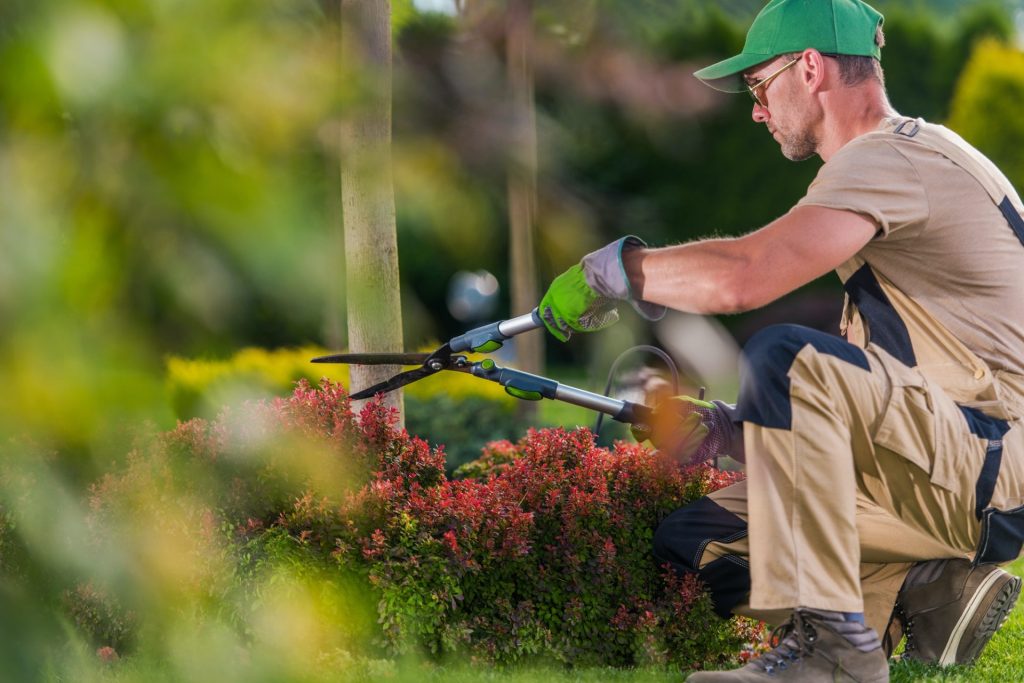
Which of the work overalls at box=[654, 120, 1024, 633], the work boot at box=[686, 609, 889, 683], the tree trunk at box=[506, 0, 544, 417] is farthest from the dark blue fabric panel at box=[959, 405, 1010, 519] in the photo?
the tree trunk at box=[506, 0, 544, 417]

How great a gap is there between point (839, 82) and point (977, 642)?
1353mm

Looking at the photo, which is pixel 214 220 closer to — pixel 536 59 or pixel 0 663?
pixel 0 663

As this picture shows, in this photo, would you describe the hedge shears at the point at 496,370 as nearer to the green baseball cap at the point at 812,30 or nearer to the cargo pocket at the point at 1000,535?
the green baseball cap at the point at 812,30

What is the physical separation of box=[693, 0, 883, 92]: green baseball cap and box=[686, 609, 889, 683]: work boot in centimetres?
118

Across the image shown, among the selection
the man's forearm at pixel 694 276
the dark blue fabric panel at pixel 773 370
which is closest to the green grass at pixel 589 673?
the dark blue fabric panel at pixel 773 370

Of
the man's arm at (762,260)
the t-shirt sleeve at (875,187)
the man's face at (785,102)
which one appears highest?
the man's face at (785,102)

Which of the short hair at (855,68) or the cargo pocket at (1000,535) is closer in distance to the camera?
the cargo pocket at (1000,535)

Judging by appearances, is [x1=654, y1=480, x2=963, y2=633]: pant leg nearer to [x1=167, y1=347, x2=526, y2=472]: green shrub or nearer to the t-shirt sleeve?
the t-shirt sleeve

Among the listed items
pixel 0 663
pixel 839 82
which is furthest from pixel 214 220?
pixel 839 82

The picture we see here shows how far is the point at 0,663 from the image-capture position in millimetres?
509

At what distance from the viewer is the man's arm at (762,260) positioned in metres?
2.25

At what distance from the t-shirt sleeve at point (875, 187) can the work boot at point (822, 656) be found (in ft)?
2.62

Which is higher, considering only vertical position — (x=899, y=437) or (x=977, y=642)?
(x=899, y=437)

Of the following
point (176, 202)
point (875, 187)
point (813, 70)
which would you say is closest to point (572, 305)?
point (875, 187)
